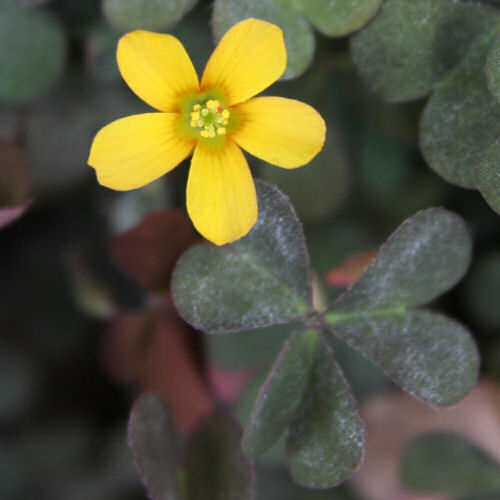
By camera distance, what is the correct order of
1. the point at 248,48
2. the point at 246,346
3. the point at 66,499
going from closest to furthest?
the point at 248,48
the point at 246,346
the point at 66,499

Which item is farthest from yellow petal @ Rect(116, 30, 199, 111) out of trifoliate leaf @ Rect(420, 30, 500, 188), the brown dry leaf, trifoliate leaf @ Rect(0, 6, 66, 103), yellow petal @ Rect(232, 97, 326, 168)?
the brown dry leaf

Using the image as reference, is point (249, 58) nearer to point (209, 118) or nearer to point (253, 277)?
point (209, 118)

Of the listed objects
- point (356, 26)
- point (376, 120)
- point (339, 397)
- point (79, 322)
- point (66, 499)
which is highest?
point (356, 26)

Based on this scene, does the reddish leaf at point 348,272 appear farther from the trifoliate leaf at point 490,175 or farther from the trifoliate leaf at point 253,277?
the trifoliate leaf at point 490,175

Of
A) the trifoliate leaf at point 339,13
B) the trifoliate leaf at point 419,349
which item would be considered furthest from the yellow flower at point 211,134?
the trifoliate leaf at point 419,349

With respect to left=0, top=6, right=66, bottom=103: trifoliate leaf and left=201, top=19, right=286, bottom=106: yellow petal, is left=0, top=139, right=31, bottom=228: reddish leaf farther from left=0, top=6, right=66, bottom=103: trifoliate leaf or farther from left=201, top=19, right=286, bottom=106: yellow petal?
left=201, top=19, right=286, bottom=106: yellow petal

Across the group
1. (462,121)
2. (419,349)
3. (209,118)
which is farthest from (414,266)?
(209,118)

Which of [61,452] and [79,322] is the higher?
[79,322]

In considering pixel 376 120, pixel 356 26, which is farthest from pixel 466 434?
pixel 356 26

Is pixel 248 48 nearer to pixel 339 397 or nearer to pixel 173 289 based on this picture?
pixel 173 289
